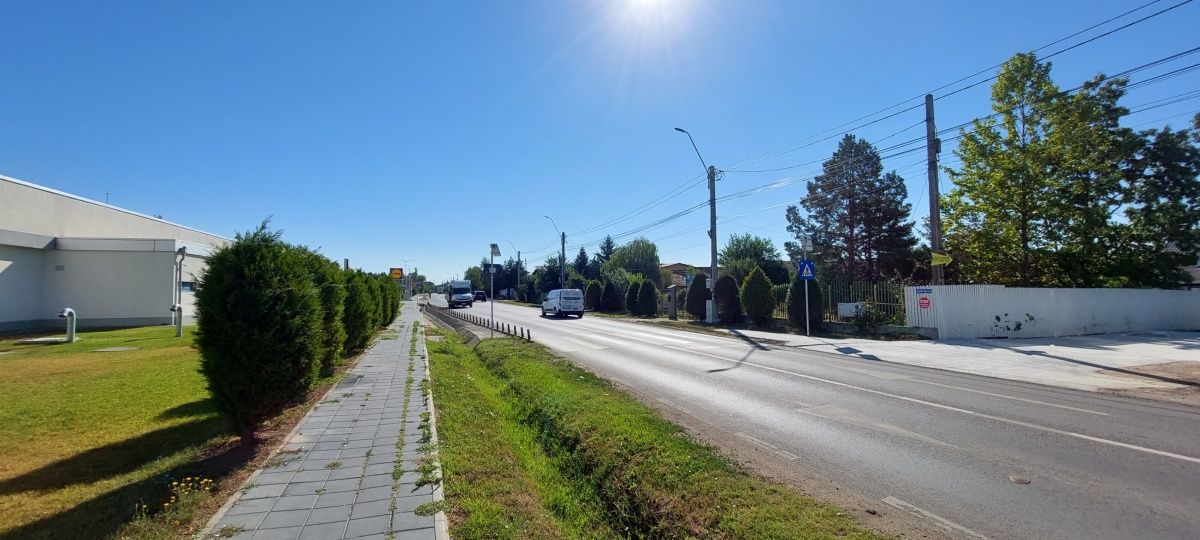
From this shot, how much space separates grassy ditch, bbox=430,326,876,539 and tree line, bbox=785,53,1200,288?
23.7 meters

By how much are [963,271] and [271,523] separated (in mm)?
31376

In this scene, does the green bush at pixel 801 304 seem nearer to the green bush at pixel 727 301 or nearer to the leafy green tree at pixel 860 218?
the green bush at pixel 727 301

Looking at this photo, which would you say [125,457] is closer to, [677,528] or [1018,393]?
[677,528]

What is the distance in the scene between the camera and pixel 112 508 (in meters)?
4.21

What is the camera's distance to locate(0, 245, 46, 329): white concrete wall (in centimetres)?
2028

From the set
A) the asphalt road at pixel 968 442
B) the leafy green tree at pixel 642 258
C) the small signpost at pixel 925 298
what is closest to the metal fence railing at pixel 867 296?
the small signpost at pixel 925 298

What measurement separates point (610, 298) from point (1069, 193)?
30.6 m

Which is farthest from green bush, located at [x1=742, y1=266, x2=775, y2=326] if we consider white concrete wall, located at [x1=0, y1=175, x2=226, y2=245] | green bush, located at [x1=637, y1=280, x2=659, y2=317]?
white concrete wall, located at [x1=0, y1=175, x2=226, y2=245]

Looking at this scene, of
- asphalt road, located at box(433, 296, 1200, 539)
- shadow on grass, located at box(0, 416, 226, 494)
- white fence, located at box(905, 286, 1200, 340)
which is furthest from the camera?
white fence, located at box(905, 286, 1200, 340)

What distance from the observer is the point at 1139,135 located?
2575cm

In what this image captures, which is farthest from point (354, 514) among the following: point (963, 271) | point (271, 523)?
point (963, 271)

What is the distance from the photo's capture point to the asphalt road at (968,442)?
4.04 metres

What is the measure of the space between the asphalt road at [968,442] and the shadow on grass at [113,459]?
602 centimetres

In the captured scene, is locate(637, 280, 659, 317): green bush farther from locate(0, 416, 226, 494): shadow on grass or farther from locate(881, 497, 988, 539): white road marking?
locate(881, 497, 988, 539): white road marking
